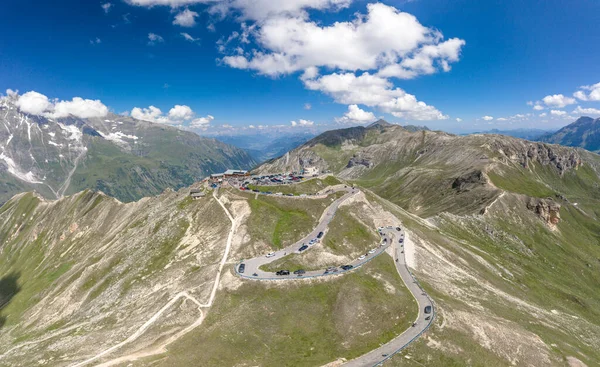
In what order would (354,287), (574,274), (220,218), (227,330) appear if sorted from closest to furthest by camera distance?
(227,330) < (354,287) < (220,218) < (574,274)

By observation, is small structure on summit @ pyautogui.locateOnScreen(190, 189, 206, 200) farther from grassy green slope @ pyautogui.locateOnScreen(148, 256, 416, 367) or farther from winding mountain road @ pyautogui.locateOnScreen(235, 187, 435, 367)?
grassy green slope @ pyautogui.locateOnScreen(148, 256, 416, 367)

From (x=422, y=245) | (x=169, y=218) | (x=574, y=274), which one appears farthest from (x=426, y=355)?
(x=574, y=274)

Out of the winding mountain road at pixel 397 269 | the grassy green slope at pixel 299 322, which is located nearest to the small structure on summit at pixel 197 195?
the winding mountain road at pixel 397 269

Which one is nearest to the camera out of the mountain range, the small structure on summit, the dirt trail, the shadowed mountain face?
the dirt trail

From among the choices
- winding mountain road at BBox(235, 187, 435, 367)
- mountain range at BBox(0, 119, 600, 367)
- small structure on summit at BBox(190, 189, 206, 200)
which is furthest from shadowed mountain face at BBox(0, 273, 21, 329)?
winding mountain road at BBox(235, 187, 435, 367)

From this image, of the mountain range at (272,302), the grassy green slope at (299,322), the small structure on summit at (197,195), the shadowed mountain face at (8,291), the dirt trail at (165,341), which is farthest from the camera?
the shadowed mountain face at (8,291)

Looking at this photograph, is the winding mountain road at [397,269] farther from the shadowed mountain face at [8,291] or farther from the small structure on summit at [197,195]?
the shadowed mountain face at [8,291]

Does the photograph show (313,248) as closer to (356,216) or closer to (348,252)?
(348,252)

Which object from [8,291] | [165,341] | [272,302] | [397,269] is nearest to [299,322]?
[272,302]
